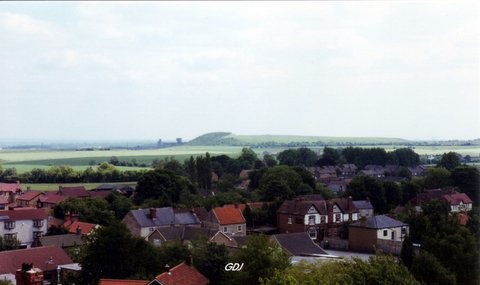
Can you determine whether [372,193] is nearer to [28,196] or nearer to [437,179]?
[437,179]

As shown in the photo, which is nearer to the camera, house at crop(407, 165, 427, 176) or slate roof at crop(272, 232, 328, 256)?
slate roof at crop(272, 232, 328, 256)

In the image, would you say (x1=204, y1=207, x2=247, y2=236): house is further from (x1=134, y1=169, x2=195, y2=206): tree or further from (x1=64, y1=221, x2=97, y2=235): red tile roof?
(x1=134, y1=169, x2=195, y2=206): tree

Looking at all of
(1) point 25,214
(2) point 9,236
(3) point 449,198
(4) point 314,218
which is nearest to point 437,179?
(3) point 449,198

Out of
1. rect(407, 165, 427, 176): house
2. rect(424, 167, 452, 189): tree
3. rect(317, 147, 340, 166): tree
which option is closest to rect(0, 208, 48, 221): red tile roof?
rect(424, 167, 452, 189): tree

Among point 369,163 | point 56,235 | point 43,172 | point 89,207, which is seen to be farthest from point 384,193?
point 369,163

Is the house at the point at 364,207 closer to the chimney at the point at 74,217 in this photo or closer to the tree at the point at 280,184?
the tree at the point at 280,184

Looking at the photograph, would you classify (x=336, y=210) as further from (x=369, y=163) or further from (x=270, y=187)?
(x=369, y=163)
